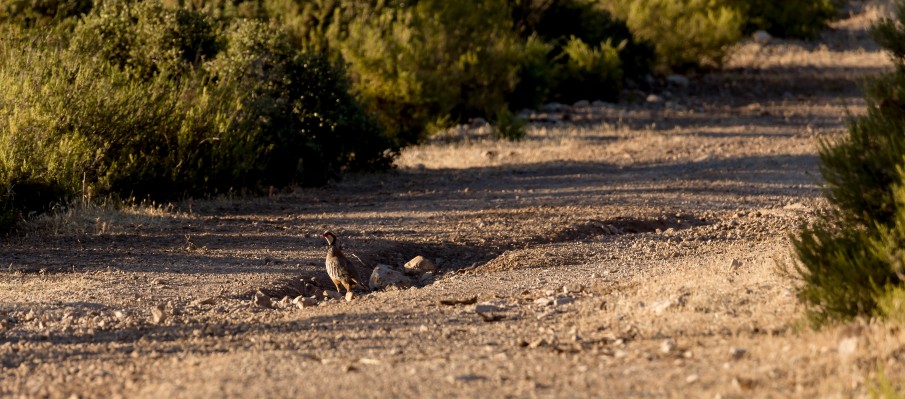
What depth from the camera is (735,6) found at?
29094 mm

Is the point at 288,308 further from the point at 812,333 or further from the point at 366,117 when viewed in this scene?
the point at 366,117

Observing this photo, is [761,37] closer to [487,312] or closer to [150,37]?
[150,37]

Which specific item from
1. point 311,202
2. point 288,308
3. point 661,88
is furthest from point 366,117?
point 661,88

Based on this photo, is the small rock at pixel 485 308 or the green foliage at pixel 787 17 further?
the green foliage at pixel 787 17

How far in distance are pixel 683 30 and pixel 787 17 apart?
7.23 metres

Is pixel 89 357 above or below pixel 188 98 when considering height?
below

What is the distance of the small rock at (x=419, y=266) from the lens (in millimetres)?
9062

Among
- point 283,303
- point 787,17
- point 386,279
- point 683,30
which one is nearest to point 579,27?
point 683,30

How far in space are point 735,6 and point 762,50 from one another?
175 centimetres

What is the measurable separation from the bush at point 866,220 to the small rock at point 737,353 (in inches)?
20.9

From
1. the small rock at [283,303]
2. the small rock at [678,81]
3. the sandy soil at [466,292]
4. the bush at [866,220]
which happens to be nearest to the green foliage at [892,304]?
the bush at [866,220]

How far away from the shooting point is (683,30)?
26359 mm

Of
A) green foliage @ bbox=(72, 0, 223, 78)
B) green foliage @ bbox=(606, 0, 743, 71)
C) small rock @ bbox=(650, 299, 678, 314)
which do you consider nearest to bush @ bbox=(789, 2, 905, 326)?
small rock @ bbox=(650, 299, 678, 314)

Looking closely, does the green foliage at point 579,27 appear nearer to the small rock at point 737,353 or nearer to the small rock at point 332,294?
the small rock at point 332,294
